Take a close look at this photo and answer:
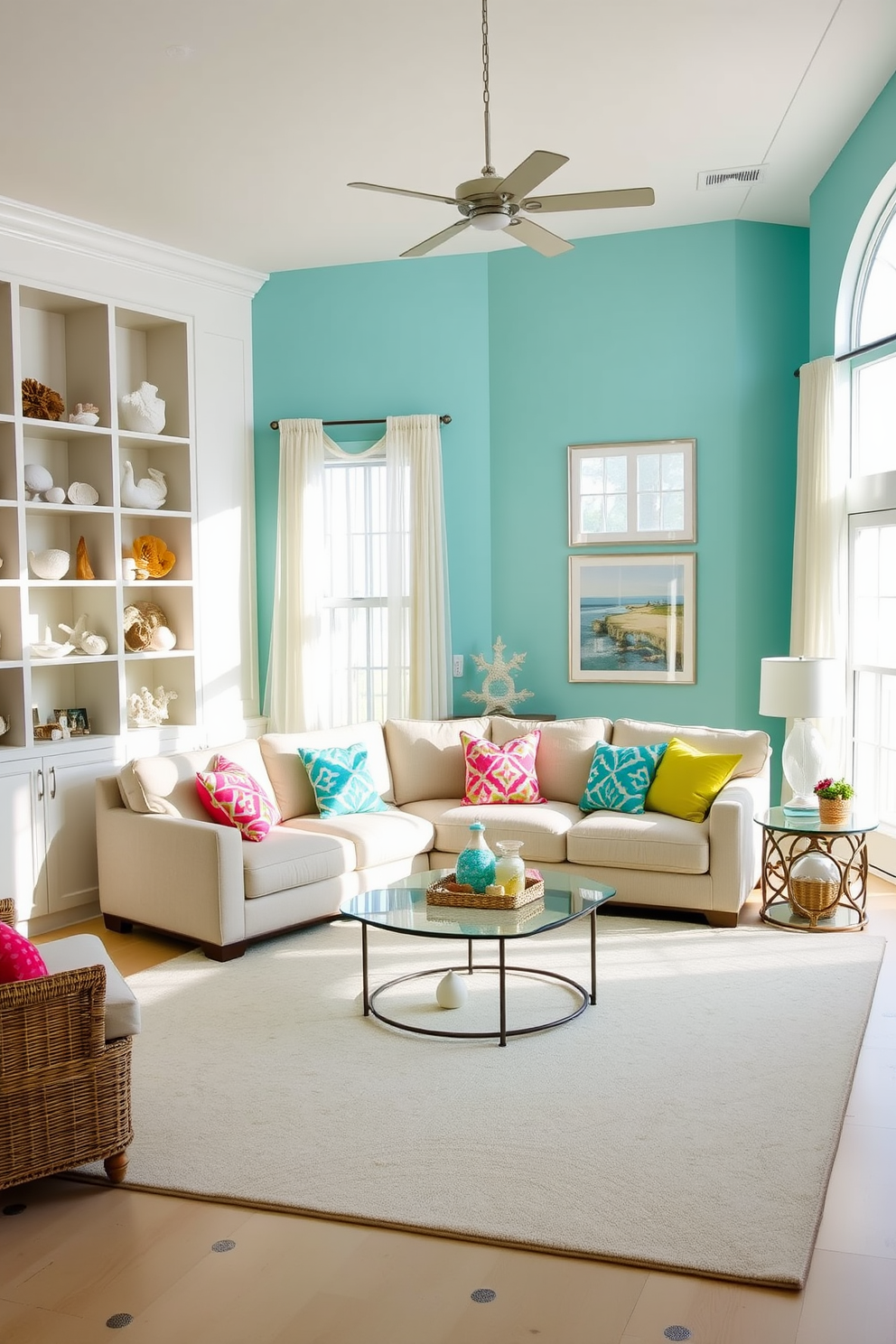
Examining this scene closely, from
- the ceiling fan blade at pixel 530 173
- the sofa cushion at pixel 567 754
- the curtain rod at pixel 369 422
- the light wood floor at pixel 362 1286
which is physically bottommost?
the light wood floor at pixel 362 1286

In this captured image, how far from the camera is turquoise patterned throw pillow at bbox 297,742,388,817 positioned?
570cm

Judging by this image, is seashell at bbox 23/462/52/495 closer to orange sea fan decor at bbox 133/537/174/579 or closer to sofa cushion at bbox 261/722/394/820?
orange sea fan decor at bbox 133/537/174/579

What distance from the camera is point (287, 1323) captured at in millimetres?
2432

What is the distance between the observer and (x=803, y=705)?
17.5ft

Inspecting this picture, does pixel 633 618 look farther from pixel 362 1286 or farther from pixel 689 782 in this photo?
pixel 362 1286

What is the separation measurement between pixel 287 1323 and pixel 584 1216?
762 mm

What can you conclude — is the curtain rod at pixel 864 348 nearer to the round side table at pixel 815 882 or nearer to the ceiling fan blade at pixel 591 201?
the round side table at pixel 815 882

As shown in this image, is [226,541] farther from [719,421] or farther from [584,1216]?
[584,1216]

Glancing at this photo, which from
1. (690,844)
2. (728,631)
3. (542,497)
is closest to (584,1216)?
(690,844)

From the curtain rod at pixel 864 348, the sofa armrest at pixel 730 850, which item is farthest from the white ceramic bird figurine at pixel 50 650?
the curtain rod at pixel 864 348

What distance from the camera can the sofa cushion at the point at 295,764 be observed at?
5.77 m

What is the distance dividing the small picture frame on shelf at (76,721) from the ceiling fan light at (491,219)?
349cm

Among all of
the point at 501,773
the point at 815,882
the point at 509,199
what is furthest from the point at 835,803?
the point at 509,199

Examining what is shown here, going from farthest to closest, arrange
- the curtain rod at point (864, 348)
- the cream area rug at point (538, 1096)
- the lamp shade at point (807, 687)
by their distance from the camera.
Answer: the curtain rod at point (864, 348) → the lamp shade at point (807, 687) → the cream area rug at point (538, 1096)
